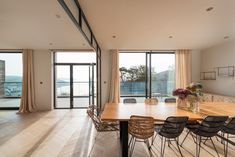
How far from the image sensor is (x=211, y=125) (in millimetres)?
2619

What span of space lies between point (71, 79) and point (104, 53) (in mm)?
1904

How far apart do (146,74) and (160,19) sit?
3.81 m

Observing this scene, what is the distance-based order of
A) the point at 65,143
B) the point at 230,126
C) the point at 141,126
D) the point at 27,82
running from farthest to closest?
the point at 27,82 → the point at 65,143 → the point at 230,126 → the point at 141,126

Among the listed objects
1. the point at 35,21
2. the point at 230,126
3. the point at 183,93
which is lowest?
the point at 230,126

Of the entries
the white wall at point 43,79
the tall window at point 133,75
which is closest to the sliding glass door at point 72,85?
the white wall at point 43,79

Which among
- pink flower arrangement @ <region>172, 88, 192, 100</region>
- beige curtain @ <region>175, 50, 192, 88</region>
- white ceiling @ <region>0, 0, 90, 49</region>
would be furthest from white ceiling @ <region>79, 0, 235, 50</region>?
beige curtain @ <region>175, 50, 192, 88</region>

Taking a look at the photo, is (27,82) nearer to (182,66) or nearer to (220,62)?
(182,66)

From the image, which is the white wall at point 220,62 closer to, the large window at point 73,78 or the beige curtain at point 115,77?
the beige curtain at point 115,77

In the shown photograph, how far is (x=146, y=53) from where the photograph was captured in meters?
7.11

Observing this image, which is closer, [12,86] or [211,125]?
[211,125]

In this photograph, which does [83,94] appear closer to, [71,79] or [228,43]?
[71,79]

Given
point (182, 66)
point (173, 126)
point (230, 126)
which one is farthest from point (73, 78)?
point (230, 126)

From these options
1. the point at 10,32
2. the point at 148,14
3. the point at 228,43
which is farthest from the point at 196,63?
the point at 10,32

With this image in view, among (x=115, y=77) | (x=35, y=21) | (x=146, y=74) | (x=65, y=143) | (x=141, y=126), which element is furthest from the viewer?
(x=146, y=74)
